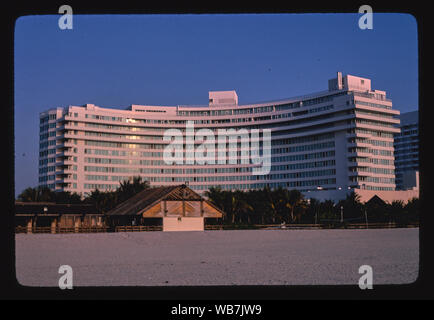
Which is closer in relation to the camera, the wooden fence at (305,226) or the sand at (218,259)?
the sand at (218,259)

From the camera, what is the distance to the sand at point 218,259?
15.7 ft

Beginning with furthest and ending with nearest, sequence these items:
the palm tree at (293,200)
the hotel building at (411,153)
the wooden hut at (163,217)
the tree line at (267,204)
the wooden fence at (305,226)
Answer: the wooden hut at (163,217) → the wooden fence at (305,226) → the palm tree at (293,200) → the tree line at (267,204) → the hotel building at (411,153)

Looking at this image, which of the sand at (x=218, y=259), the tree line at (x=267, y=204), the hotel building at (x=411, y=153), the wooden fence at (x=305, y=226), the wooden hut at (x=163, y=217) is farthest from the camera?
the wooden hut at (x=163, y=217)

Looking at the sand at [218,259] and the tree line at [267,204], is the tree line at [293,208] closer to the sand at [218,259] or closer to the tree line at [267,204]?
the tree line at [267,204]

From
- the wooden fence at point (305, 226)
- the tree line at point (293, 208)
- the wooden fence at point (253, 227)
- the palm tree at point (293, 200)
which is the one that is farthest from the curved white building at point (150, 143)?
the wooden fence at point (305, 226)

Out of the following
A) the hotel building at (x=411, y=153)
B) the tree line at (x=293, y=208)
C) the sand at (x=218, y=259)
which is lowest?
the sand at (x=218, y=259)

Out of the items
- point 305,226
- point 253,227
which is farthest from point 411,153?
point 253,227

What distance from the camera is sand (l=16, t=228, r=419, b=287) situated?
4797mm

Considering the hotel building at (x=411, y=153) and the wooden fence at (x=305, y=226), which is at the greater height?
the hotel building at (x=411, y=153)

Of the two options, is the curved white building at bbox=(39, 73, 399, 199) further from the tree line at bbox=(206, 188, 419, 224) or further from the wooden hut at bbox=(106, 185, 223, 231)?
the wooden hut at bbox=(106, 185, 223, 231)

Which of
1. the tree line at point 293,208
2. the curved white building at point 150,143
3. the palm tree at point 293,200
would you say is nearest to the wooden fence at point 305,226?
the tree line at point 293,208

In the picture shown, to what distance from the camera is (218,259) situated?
32.2 ft
